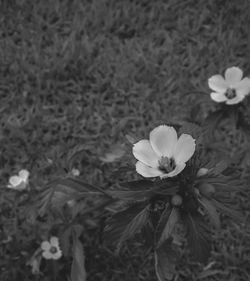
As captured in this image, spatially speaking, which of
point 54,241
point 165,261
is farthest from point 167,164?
point 54,241

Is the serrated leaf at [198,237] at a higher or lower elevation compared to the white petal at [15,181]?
higher

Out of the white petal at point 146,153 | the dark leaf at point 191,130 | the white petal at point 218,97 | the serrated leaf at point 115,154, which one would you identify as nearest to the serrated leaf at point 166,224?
the white petal at point 146,153

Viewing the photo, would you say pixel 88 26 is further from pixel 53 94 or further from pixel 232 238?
pixel 232 238

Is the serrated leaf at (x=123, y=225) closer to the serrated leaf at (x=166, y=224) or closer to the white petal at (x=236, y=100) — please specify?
the serrated leaf at (x=166, y=224)

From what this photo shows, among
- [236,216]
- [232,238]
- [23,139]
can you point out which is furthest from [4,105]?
[236,216]

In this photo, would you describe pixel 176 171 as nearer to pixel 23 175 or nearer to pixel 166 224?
pixel 166 224

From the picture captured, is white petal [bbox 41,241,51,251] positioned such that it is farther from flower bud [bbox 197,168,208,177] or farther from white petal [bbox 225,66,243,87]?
white petal [bbox 225,66,243,87]
